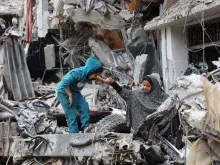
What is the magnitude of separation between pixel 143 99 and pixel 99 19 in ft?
17.9

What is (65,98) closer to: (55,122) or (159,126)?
(55,122)

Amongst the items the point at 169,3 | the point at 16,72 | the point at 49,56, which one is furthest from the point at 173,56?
the point at 49,56

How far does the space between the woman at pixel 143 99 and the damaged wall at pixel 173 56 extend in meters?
2.64

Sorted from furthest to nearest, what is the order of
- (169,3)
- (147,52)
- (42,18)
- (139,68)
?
1. (42,18)
2. (147,52)
3. (139,68)
4. (169,3)

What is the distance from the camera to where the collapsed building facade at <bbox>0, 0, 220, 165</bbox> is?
520cm

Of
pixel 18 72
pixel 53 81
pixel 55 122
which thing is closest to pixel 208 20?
pixel 55 122

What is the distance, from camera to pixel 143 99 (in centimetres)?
731

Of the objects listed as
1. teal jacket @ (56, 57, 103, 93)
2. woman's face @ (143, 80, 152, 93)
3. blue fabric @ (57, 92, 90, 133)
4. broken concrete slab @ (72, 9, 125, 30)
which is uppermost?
broken concrete slab @ (72, 9, 125, 30)

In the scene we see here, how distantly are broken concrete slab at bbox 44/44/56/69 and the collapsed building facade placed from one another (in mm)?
37

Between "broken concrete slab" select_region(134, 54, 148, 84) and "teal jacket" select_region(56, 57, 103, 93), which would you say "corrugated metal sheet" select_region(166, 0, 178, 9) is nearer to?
"broken concrete slab" select_region(134, 54, 148, 84)

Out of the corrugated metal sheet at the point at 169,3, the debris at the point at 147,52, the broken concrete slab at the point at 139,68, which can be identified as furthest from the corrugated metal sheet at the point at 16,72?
the corrugated metal sheet at the point at 169,3

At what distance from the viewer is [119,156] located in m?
6.26

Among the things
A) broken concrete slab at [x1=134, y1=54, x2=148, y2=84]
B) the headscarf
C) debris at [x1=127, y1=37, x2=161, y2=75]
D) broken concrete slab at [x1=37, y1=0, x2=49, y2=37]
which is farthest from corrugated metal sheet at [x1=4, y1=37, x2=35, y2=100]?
the headscarf

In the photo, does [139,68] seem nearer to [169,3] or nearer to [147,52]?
[147,52]
